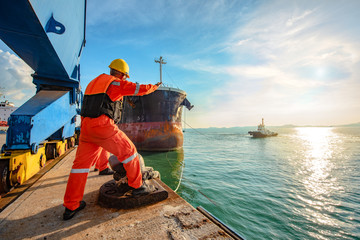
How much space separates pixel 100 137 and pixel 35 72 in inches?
121

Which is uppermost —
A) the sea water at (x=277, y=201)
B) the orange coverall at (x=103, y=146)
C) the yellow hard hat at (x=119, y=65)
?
the yellow hard hat at (x=119, y=65)

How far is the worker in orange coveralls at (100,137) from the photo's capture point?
5.76 feet

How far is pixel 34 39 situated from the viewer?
6.71 ft

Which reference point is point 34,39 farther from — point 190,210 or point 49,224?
point 190,210

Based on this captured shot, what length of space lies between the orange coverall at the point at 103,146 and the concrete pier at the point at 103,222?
0.26 metres

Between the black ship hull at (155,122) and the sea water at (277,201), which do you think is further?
the black ship hull at (155,122)

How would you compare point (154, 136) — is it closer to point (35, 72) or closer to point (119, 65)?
point (35, 72)

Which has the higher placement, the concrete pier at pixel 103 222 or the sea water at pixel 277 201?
the concrete pier at pixel 103 222

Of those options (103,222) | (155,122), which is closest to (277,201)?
(103,222)

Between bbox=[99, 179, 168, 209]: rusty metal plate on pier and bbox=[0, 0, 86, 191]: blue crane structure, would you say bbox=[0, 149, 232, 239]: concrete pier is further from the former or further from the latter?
bbox=[0, 0, 86, 191]: blue crane structure

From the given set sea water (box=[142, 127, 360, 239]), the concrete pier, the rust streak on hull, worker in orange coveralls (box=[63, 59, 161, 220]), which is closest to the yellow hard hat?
worker in orange coveralls (box=[63, 59, 161, 220])

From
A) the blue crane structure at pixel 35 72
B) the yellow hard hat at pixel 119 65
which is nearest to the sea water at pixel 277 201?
the yellow hard hat at pixel 119 65

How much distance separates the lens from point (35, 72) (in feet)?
11.2

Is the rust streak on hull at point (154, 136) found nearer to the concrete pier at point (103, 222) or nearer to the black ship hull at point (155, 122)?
the black ship hull at point (155, 122)
